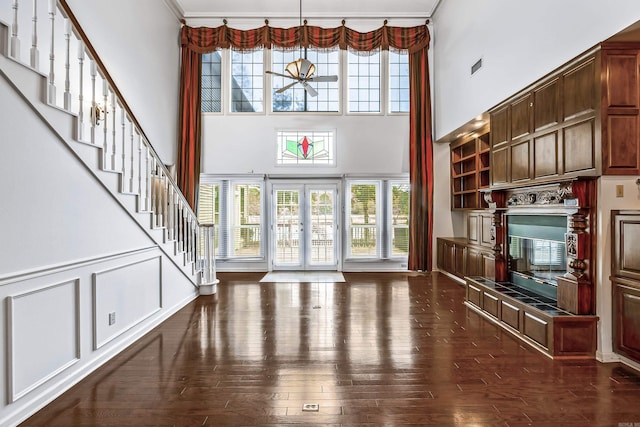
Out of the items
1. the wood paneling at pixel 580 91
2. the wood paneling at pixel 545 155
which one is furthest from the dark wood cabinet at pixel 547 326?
the wood paneling at pixel 580 91

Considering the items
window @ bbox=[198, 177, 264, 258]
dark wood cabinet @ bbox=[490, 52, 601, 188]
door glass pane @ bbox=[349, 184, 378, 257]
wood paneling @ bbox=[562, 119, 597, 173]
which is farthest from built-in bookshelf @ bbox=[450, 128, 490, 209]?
window @ bbox=[198, 177, 264, 258]

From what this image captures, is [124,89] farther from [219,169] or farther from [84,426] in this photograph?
[84,426]

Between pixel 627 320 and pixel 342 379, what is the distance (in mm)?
2466

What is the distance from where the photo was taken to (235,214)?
834cm

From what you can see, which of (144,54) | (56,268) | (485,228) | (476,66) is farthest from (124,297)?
(476,66)

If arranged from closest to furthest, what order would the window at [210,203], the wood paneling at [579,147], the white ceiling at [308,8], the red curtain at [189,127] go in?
the wood paneling at [579,147], the white ceiling at [308,8], the red curtain at [189,127], the window at [210,203]

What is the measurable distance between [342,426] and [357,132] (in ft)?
22.0

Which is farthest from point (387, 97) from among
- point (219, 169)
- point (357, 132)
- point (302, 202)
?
point (219, 169)

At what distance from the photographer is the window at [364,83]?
8.38 metres

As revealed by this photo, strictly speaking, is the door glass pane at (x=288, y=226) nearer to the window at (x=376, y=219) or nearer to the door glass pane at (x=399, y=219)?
the window at (x=376, y=219)

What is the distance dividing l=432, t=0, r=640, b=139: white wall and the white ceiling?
23.1 inches

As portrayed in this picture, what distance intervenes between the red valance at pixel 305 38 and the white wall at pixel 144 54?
56cm

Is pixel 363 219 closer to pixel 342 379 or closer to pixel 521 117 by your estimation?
pixel 521 117

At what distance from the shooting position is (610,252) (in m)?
3.34
